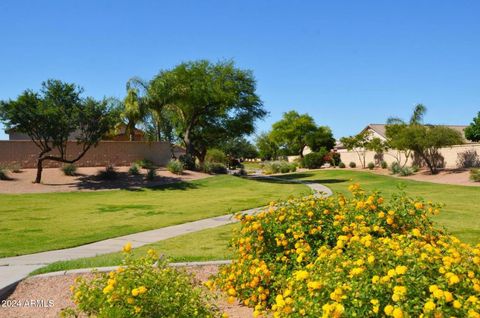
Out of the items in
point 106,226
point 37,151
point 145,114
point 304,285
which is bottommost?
point 106,226

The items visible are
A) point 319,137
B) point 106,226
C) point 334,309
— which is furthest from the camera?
point 319,137

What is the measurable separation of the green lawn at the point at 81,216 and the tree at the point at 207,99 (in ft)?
38.1

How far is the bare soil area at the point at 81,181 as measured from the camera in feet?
83.9

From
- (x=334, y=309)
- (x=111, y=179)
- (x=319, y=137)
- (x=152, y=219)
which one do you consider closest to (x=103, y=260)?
(x=334, y=309)

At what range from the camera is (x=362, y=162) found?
5206cm

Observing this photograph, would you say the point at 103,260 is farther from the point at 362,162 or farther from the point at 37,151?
the point at 362,162

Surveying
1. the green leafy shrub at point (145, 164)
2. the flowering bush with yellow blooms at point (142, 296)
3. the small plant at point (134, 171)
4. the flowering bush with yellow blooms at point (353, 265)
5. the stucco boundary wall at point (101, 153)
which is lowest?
the flowering bush with yellow blooms at point (142, 296)

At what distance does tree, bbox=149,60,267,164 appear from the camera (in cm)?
3509

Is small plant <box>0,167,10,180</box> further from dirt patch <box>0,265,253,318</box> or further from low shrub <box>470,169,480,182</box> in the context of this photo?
low shrub <box>470,169,480,182</box>

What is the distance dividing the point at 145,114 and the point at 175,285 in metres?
32.8

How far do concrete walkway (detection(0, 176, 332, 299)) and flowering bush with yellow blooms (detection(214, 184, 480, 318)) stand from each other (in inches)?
37.5

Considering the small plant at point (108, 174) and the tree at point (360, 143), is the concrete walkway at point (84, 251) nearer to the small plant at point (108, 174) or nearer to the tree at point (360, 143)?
the small plant at point (108, 174)

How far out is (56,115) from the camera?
26.4m

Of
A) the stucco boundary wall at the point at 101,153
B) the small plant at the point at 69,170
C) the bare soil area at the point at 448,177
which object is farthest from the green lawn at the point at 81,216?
the bare soil area at the point at 448,177
